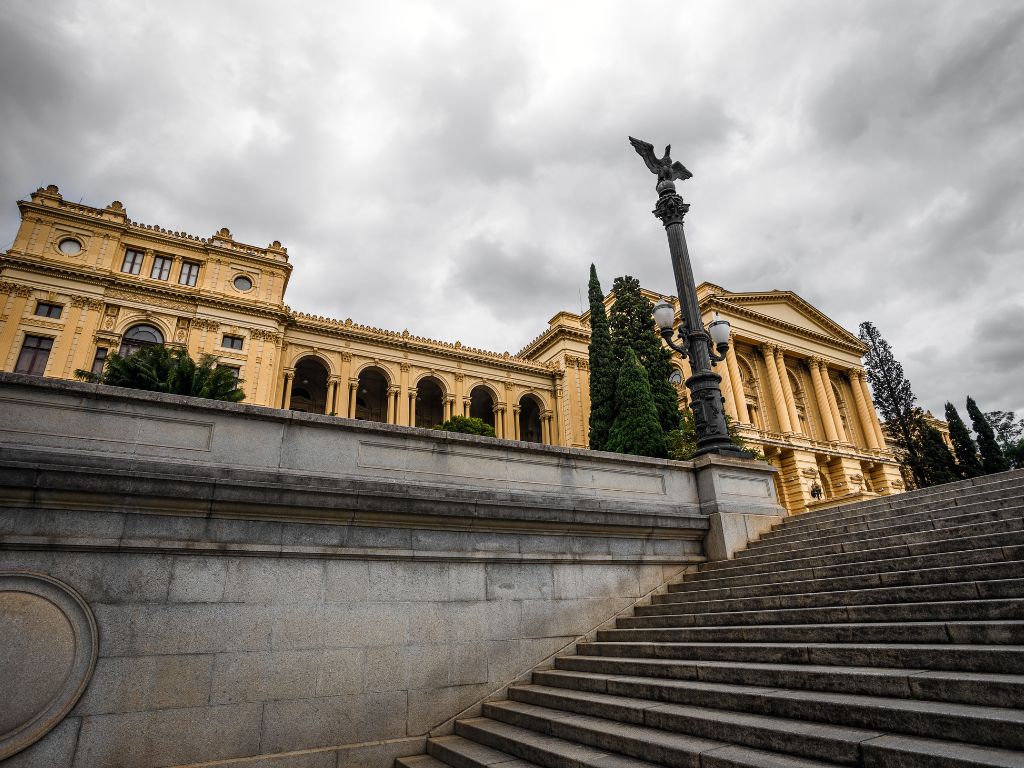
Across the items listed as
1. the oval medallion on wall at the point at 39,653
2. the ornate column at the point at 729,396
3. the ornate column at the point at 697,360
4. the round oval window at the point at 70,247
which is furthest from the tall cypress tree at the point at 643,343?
the round oval window at the point at 70,247

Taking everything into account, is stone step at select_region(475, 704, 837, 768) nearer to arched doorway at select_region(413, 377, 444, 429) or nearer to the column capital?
the column capital

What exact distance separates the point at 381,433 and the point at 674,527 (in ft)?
15.8

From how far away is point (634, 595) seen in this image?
8.01 m

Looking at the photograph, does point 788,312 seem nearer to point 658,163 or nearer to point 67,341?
point 658,163

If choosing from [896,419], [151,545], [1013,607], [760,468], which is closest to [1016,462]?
[896,419]

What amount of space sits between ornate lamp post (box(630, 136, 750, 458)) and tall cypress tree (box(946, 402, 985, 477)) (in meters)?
37.6

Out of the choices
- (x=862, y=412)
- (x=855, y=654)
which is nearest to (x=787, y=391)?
(x=862, y=412)

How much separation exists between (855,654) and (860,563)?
6.99ft

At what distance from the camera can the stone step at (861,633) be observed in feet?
12.5

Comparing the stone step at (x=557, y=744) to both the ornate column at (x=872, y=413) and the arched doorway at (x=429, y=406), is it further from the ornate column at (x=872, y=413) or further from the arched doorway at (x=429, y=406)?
the ornate column at (x=872, y=413)

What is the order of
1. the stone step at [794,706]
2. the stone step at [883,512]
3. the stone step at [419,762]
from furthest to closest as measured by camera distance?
the stone step at [883,512] → the stone step at [419,762] → the stone step at [794,706]

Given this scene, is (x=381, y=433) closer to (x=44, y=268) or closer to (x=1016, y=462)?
(x=44, y=268)

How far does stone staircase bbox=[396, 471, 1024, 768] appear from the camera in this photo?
3221 mm

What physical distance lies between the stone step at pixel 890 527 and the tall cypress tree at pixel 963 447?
125 feet
